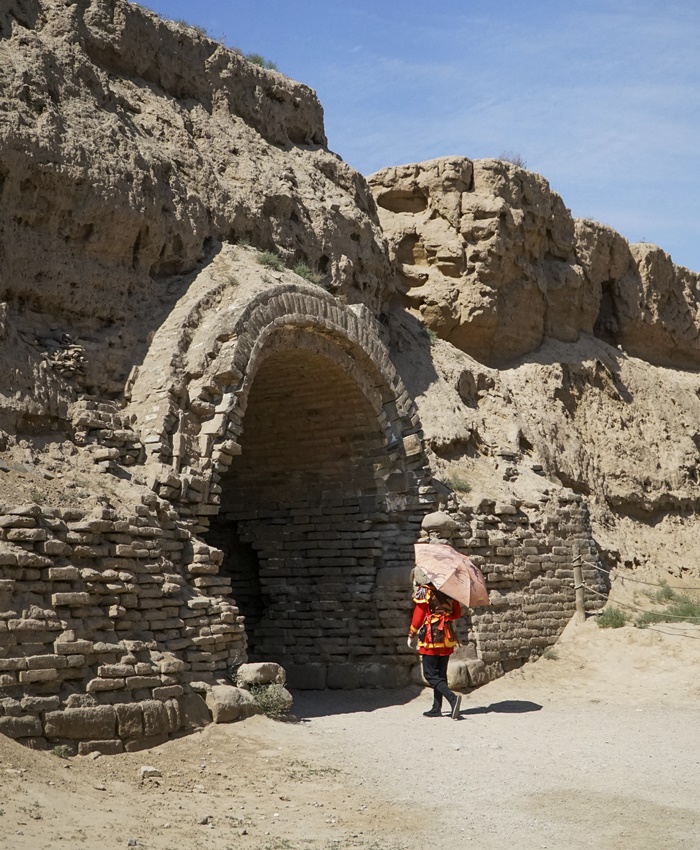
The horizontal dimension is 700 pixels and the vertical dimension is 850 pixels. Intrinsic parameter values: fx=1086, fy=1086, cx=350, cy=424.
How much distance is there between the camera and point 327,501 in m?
12.9

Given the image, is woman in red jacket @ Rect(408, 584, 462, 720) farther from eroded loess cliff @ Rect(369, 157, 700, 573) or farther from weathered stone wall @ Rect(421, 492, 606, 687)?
eroded loess cliff @ Rect(369, 157, 700, 573)

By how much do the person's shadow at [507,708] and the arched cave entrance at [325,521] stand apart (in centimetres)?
113

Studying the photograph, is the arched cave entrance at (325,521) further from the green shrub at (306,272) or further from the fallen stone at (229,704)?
the fallen stone at (229,704)

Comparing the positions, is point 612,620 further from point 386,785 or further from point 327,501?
point 386,785

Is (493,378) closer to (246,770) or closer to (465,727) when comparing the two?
(465,727)

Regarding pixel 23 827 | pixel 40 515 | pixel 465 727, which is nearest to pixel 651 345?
pixel 465 727

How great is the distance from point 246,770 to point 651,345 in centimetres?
1468

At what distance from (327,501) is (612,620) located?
384 cm

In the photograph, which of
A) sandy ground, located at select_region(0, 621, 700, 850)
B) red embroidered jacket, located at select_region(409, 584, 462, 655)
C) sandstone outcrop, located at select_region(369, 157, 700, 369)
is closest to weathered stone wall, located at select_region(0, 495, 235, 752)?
sandy ground, located at select_region(0, 621, 700, 850)

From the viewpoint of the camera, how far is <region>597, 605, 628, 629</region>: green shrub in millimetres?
13371

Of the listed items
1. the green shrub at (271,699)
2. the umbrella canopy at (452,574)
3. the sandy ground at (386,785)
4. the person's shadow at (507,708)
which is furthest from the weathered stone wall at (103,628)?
the person's shadow at (507,708)

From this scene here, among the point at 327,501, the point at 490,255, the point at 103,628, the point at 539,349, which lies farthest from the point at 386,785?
the point at 539,349

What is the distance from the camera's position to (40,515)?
7.96 m

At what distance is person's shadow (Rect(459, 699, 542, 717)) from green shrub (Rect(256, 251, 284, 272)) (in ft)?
17.1
